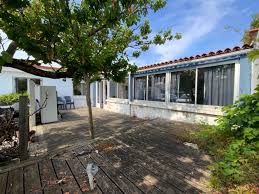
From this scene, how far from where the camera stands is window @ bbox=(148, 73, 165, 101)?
9367 mm

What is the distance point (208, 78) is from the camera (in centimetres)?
701

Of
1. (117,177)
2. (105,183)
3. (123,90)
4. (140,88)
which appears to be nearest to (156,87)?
(140,88)

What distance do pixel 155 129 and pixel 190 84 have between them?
2.65m

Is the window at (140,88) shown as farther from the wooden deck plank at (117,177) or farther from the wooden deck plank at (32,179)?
the wooden deck plank at (32,179)

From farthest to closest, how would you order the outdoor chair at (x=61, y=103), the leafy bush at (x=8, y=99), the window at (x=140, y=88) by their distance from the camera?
1. the outdoor chair at (x=61, y=103)
2. the leafy bush at (x=8, y=99)
3. the window at (x=140, y=88)

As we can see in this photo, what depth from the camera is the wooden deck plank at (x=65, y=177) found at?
2.91 m

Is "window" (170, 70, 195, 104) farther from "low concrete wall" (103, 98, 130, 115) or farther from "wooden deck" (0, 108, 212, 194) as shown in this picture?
"low concrete wall" (103, 98, 130, 115)

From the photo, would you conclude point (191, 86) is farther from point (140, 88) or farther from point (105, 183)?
point (105, 183)

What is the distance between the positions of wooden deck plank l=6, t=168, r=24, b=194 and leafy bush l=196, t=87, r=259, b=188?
3299mm

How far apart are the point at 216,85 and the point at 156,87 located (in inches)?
140

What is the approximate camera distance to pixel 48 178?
Result: 328cm

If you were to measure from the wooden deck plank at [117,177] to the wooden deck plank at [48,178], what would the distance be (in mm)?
929

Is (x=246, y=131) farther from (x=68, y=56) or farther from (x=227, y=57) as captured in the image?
(x=68, y=56)

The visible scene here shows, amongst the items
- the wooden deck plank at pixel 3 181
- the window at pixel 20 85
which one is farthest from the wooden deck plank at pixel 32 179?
the window at pixel 20 85
